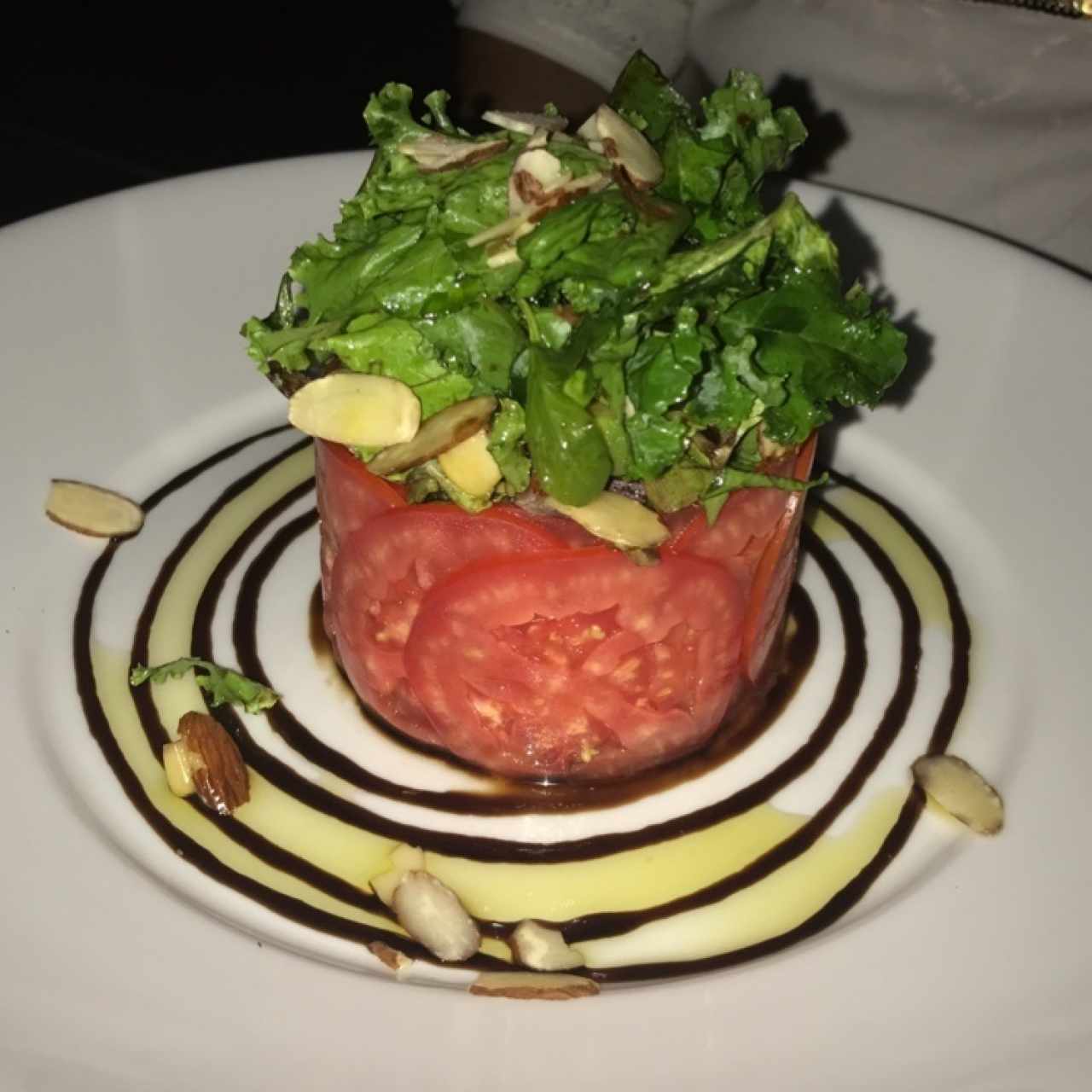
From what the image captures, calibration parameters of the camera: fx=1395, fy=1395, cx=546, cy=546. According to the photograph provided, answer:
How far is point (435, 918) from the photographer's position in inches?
54.2

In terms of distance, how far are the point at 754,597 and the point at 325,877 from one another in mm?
554

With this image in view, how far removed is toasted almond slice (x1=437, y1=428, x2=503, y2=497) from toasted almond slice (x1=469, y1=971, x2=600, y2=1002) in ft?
1.53

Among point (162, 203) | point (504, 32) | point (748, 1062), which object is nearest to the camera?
point (748, 1062)

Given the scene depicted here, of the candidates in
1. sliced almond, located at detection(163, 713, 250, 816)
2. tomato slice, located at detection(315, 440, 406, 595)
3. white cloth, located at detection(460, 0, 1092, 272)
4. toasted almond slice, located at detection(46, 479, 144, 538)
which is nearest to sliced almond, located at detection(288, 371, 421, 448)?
tomato slice, located at detection(315, 440, 406, 595)

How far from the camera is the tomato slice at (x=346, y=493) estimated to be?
1.46 m

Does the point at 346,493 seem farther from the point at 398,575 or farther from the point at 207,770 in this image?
the point at 207,770

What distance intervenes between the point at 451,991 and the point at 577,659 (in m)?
0.36

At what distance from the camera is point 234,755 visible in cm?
156

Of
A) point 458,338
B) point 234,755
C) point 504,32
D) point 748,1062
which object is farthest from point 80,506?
point 504,32

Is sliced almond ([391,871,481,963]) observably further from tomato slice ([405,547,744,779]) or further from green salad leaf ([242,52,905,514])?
green salad leaf ([242,52,905,514])

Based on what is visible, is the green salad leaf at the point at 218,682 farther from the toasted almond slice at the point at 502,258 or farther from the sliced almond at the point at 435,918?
the toasted almond slice at the point at 502,258

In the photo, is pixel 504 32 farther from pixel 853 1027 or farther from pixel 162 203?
pixel 853 1027

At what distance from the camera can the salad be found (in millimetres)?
1255

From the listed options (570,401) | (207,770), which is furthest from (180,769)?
(570,401)
